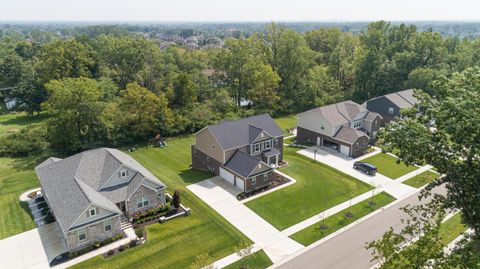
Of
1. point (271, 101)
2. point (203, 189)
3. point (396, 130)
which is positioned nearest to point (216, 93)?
point (271, 101)

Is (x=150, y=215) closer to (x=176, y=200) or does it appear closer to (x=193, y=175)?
(x=176, y=200)

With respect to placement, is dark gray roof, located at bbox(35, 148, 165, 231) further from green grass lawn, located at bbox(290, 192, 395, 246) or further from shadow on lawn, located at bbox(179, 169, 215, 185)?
green grass lawn, located at bbox(290, 192, 395, 246)

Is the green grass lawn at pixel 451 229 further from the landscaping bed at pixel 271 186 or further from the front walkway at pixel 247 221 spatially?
the landscaping bed at pixel 271 186

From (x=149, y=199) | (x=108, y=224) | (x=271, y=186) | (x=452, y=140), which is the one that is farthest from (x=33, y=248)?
(x=452, y=140)

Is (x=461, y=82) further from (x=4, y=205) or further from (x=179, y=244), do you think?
(x=4, y=205)

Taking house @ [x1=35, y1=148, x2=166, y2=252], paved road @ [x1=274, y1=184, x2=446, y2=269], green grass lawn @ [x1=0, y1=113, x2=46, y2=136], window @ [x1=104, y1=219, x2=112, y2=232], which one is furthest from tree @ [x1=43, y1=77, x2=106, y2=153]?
paved road @ [x1=274, y1=184, x2=446, y2=269]

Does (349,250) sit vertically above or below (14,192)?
below
